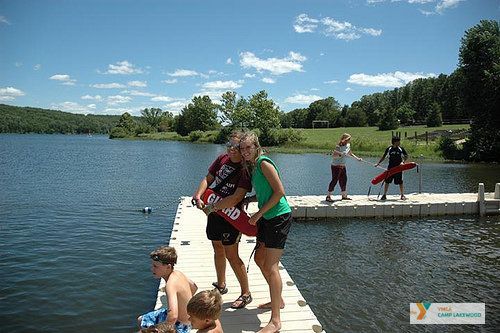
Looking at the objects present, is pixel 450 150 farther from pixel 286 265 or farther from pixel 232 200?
pixel 232 200

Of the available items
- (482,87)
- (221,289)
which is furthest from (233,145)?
(482,87)

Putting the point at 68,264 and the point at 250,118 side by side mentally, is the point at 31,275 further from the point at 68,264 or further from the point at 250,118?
the point at 250,118

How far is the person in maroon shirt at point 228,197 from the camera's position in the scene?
491 centimetres

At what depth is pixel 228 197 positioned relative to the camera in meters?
4.89

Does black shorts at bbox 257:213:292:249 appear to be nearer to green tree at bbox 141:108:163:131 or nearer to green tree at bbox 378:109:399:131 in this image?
green tree at bbox 378:109:399:131

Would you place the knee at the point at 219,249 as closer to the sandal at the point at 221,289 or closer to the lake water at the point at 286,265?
the sandal at the point at 221,289

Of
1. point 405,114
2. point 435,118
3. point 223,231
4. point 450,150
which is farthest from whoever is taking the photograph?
point 405,114

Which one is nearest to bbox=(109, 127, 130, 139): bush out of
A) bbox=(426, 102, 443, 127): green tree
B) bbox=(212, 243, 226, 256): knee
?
bbox=(426, 102, 443, 127): green tree

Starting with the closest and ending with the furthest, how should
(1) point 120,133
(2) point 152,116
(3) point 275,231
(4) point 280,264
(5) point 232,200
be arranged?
1. (3) point 275,231
2. (5) point 232,200
3. (4) point 280,264
4. (1) point 120,133
5. (2) point 152,116

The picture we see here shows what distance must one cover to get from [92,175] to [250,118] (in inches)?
2134

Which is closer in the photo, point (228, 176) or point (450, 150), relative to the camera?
point (228, 176)

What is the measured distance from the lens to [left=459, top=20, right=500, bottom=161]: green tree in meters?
35.8

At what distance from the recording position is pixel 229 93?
94062 mm

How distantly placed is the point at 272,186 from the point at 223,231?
1.07m
